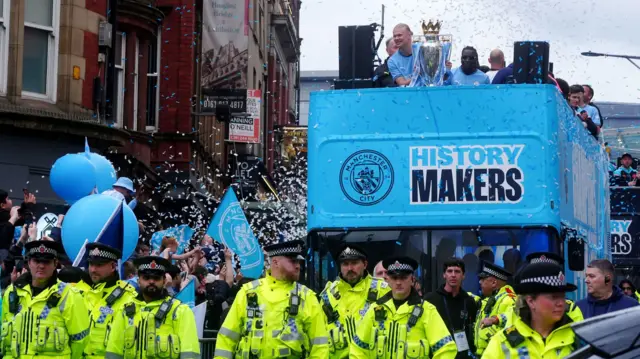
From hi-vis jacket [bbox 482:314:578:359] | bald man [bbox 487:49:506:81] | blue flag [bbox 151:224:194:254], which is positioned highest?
bald man [bbox 487:49:506:81]

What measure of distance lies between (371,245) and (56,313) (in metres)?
3.29

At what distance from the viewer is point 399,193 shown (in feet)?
41.2

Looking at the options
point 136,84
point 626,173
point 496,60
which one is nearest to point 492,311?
point 496,60

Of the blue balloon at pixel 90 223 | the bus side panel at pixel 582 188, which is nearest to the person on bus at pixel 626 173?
the bus side panel at pixel 582 188

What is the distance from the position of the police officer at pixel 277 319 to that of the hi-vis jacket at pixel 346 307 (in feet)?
3.04

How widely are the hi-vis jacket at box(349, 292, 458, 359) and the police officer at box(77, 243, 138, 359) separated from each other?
6.55 ft

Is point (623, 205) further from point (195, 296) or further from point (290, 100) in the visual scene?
point (290, 100)

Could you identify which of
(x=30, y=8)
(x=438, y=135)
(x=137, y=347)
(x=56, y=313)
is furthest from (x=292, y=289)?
(x=30, y=8)

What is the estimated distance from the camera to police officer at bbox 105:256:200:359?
10141mm

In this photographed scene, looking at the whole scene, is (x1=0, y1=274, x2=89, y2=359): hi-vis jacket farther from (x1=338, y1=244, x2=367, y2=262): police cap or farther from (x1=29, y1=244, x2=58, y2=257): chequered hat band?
(x1=338, y1=244, x2=367, y2=262): police cap

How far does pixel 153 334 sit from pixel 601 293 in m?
3.58

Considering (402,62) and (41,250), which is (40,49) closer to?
(402,62)

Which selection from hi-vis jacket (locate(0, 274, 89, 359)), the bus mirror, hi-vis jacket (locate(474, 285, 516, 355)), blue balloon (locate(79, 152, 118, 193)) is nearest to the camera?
hi-vis jacket (locate(474, 285, 516, 355))

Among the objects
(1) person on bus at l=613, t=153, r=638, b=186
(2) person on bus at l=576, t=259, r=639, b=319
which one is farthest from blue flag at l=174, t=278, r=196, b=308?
(1) person on bus at l=613, t=153, r=638, b=186
